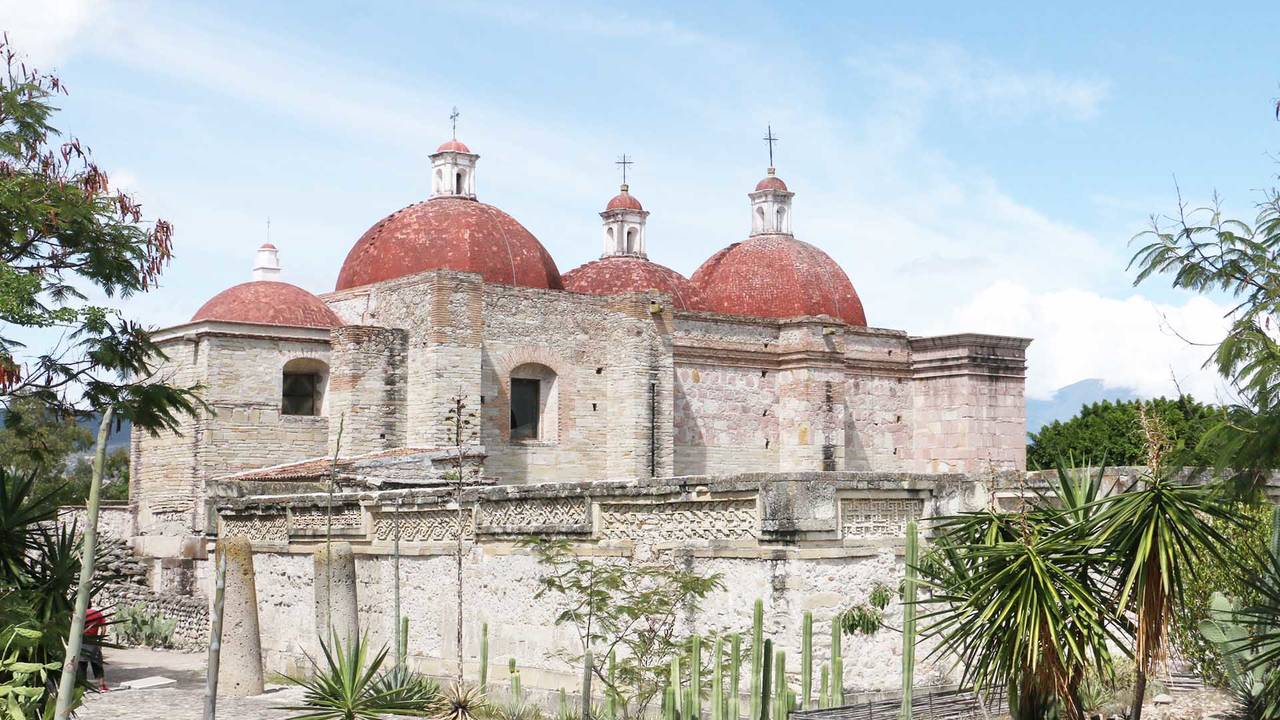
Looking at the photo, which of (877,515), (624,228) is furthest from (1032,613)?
(624,228)

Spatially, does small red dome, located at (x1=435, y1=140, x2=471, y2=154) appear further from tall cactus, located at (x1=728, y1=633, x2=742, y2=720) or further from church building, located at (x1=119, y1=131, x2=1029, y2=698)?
tall cactus, located at (x1=728, y1=633, x2=742, y2=720)

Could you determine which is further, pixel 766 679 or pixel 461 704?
pixel 461 704

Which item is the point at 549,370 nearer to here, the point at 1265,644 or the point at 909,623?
the point at 909,623

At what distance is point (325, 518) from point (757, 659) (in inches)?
292

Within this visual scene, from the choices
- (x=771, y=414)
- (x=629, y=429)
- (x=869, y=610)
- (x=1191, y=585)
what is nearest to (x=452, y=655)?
(x=869, y=610)

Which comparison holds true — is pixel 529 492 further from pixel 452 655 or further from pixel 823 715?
pixel 823 715

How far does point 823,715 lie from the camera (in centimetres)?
1009

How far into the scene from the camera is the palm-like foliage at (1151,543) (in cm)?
802

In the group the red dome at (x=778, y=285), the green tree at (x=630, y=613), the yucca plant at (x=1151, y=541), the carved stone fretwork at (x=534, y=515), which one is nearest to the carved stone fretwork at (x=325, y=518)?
the carved stone fretwork at (x=534, y=515)

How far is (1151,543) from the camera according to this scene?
26.5ft

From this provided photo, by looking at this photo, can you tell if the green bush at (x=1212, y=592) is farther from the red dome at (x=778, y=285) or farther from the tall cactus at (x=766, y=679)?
the red dome at (x=778, y=285)

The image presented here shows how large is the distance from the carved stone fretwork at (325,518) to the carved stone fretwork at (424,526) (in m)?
0.34

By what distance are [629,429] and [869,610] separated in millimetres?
17011

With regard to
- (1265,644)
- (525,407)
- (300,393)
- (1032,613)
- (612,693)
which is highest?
(300,393)
